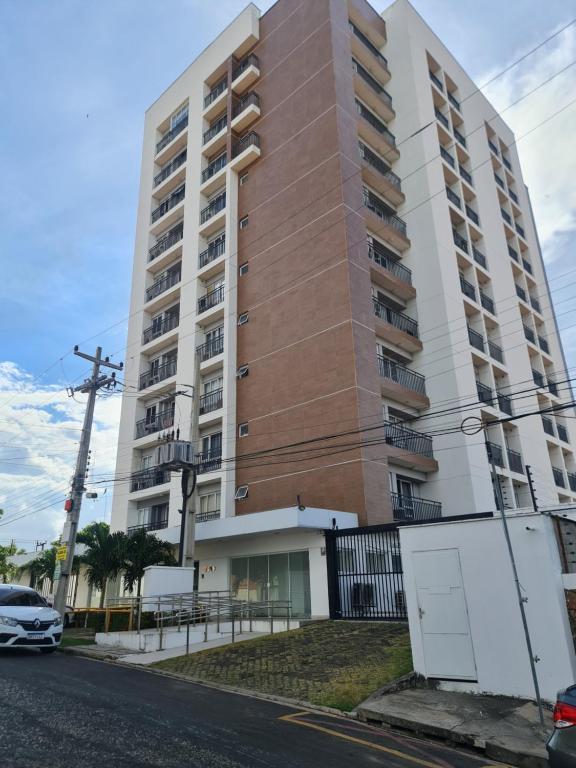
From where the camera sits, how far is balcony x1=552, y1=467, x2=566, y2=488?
34.9m

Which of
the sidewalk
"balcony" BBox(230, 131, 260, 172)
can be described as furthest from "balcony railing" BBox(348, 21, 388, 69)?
the sidewalk

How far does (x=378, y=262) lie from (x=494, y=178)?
1756 cm

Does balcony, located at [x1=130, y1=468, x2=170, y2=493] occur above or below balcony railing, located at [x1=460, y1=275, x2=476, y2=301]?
below

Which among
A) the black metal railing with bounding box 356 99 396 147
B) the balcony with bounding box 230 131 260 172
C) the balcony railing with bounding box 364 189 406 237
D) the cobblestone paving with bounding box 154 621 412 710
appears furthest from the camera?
the black metal railing with bounding box 356 99 396 147

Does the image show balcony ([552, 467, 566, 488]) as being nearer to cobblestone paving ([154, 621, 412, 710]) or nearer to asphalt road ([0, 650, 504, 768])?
cobblestone paving ([154, 621, 412, 710])

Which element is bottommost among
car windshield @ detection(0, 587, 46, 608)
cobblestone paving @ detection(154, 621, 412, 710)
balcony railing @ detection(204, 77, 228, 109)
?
cobblestone paving @ detection(154, 621, 412, 710)

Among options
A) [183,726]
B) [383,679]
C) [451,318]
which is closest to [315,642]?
[383,679]

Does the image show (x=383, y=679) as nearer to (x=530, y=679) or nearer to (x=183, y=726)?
(x=530, y=679)

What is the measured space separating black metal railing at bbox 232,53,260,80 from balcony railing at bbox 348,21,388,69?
607 centimetres

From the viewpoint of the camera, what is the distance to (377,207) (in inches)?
1265

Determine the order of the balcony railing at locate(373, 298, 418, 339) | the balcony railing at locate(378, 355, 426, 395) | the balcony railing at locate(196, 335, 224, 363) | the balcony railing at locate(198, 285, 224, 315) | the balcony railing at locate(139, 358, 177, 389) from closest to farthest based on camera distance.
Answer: the balcony railing at locate(378, 355, 426, 395)
the balcony railing at locate(373, 298, 418, 339)
the balcony railing at locate(196, 335, 224, 363)
the balcony railing at locate(198, 285, 224, 315)
the balcony railing at locate(139, 358, 177, 389)

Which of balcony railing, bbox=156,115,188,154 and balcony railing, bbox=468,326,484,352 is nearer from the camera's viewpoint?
balcony railing, bbox=468,326,484,352

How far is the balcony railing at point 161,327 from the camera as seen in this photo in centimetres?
3475

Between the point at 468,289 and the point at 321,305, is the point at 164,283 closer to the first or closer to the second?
the point at 321,305
